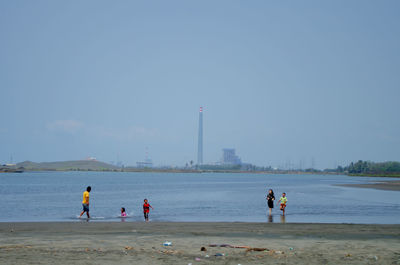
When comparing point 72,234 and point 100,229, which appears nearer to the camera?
point 72,234

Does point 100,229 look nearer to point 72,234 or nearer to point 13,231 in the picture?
point 72,234

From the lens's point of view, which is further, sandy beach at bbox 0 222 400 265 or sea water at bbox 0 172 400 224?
sea water at bbox 0 172 400 224

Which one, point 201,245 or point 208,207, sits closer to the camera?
point 201,245

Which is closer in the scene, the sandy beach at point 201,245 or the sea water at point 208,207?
the sandy beach at point 201,245

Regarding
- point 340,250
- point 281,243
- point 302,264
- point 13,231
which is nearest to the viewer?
point 302,264

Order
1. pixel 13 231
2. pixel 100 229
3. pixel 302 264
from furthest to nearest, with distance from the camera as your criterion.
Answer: pixel 100 229
pixel 13 231
pixel 302 264

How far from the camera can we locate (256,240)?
1841cm

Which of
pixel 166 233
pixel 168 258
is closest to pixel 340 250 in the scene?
pixel 168 258

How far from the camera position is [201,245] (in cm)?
1678

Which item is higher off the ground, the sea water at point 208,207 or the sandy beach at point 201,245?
the sandy beach at point 201,245

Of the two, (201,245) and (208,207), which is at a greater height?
Answer: (201,245)

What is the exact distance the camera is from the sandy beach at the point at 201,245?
45.6 feet

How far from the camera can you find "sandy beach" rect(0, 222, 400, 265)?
1390 cm

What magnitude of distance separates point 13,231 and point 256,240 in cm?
1173
